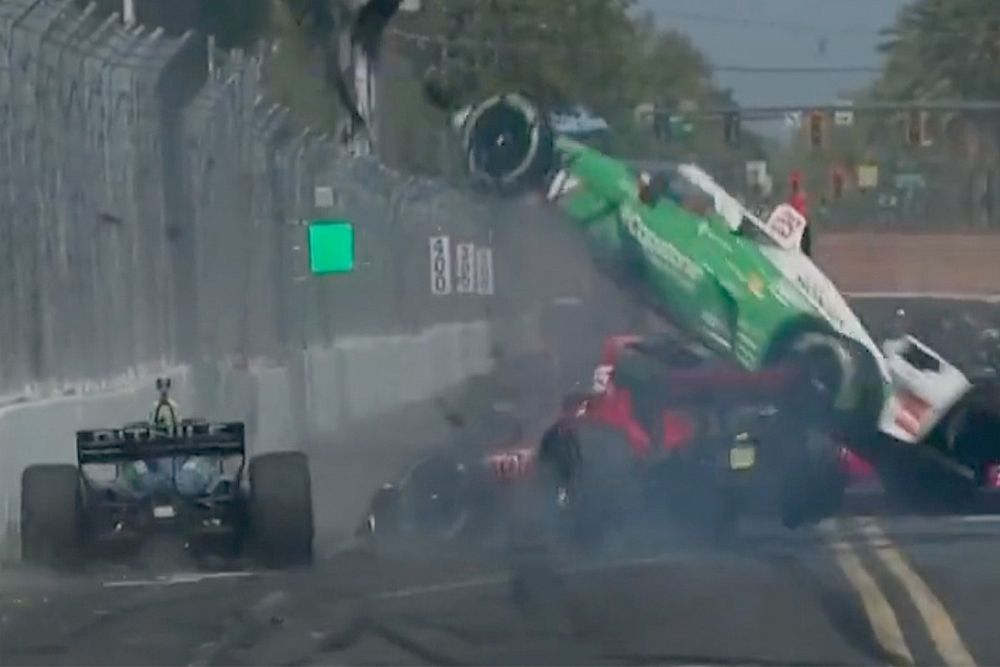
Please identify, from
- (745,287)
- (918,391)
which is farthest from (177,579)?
(745,287)

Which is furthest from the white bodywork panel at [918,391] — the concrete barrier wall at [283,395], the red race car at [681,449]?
the concrete barrier wall at [283,395]

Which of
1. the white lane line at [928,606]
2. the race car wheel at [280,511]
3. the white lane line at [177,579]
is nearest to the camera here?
the white lane line at [928,606]

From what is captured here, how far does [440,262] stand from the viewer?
134 ft

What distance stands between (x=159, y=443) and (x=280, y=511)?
2.70 feet

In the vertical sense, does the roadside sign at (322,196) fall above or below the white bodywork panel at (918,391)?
above

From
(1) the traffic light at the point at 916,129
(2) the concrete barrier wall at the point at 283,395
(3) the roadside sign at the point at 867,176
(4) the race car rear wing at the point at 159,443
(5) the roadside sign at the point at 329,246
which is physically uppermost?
(1) the traffic light at the point at 916,129

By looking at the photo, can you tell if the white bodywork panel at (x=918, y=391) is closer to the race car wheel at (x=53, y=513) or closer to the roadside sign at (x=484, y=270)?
the race car wheel at (x=53, y=513)

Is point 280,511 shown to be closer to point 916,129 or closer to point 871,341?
point 871,341

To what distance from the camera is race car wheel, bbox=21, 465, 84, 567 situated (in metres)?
18.1

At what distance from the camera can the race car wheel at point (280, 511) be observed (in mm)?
18344

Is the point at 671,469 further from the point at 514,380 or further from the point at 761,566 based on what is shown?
the point at 514,380

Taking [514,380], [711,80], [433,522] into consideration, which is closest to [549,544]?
[433,522]

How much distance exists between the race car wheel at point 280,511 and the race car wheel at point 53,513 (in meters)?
1.02

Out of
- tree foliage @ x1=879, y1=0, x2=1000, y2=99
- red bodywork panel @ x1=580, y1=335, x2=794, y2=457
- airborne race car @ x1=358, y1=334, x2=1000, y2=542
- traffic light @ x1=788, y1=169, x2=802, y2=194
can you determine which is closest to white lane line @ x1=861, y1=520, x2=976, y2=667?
airborne race car @ x1=358, y1=334, x2=1000, y2=542
